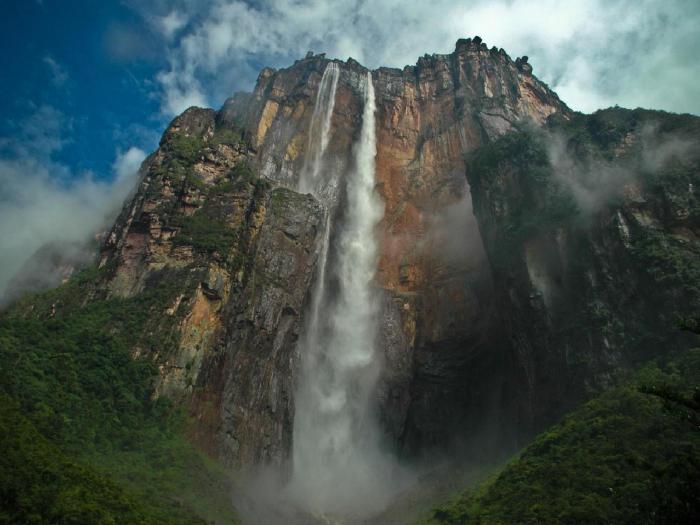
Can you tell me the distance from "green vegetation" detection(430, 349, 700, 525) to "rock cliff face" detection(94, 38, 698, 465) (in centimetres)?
356

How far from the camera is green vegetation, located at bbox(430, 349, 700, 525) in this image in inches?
591

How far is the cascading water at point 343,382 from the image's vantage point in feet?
97.1

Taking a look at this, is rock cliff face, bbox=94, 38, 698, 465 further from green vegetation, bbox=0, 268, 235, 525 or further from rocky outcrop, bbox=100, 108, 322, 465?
green vegetation, bbox=0, 268, 235, 525

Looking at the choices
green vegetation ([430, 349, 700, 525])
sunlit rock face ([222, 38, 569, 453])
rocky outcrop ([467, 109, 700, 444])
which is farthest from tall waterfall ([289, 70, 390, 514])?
green vegetation ([430, 349, 700, 525])

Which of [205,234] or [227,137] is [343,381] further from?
[227,137]

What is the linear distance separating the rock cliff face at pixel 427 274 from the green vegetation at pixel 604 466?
3.56 m

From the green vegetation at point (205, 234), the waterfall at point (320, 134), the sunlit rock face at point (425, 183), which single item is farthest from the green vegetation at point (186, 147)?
the waterfall at point (320, 134)

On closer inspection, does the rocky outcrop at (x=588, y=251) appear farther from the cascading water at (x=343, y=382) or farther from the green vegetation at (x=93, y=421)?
the green vegetation at (x=93, y=421)

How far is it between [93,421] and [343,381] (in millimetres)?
16253

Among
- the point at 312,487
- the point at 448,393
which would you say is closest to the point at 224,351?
the point at 312,487

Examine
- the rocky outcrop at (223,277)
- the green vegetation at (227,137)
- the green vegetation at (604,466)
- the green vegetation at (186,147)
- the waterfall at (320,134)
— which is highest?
the waterfall at (320,134)

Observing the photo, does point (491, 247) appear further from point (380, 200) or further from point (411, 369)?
point (380, 200)

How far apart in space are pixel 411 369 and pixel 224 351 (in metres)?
13.1

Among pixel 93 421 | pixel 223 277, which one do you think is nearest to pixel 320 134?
pixel 223 277
